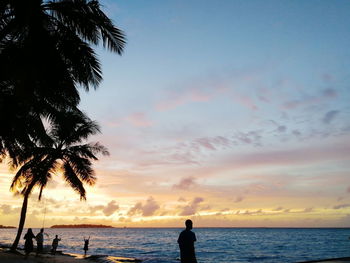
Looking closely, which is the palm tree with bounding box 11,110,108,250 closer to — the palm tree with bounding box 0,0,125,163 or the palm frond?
the palm frond

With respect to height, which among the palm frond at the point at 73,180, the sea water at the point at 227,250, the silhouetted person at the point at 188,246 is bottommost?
the sea water at the point at 227,250

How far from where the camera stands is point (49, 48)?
9.18 meters

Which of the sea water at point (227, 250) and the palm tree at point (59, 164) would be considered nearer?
the palm tree at point (59, 164)

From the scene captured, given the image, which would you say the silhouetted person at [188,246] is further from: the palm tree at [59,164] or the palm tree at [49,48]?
the palm tree at [59,164]

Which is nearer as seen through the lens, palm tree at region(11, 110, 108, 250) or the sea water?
palm tree at region(11, 110, 108, 250)

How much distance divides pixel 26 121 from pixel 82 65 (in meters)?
5.71

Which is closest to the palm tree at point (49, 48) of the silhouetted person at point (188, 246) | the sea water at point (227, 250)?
the silhouetted person at point (188, 246)

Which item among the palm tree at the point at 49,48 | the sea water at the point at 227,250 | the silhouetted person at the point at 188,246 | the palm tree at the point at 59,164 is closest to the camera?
the silhouetted person at the point at 188,246

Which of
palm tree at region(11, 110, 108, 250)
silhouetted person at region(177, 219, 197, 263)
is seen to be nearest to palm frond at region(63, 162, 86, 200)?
palm tree at region(11, 110, 108, 250)

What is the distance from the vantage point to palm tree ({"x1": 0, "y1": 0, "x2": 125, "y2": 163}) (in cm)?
892

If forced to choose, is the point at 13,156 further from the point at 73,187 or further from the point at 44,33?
the point at 44,33

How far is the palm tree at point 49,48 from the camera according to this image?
892 centimetres

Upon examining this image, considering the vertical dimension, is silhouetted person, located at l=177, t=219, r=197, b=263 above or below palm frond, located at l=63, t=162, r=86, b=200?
below

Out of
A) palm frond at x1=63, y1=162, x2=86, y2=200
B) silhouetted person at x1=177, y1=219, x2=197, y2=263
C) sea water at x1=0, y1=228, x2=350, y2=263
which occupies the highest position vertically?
palm frond at x1=63, y1=162, x2=86, y2=200
